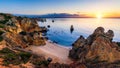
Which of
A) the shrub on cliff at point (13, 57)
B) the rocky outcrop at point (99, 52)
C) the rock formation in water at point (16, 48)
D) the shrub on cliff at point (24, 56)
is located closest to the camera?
the shrub on cliff at point (13, 57)

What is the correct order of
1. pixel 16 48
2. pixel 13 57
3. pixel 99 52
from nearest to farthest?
pixel 13 57, pixel 99 52, pixel 16 48

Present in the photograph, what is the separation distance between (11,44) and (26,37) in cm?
776

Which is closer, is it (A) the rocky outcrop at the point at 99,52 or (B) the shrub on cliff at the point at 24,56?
(B) the shrub on cliff at the point at 24,56

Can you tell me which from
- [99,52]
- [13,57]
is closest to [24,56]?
[13,57]

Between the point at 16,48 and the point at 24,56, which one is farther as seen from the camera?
the point at 16,48

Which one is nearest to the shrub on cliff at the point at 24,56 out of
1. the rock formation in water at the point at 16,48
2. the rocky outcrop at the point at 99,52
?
the rock formation in water at the point at 16,48

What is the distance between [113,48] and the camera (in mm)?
34531

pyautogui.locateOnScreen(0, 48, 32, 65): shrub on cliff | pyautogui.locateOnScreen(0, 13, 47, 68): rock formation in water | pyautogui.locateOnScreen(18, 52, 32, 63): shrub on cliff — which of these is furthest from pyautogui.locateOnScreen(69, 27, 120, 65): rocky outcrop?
pyautogui.locateOnScreen(0, 48, 32, 65): shrub on cliff

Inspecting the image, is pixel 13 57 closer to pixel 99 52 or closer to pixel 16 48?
pixel 16 48

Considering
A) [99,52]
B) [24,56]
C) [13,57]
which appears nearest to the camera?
[13,57]

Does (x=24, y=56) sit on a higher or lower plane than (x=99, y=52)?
lower

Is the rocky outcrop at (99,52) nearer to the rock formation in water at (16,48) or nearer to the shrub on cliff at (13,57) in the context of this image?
the rock formation in water at (16,48)

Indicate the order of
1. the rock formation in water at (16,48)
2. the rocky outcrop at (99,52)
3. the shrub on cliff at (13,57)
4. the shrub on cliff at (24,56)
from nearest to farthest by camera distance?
the shrub on cliff at (13,57) → the rock formation in water at (16,48) → the shrub on cliff at (24,56) → the rocky outcrop at (99,52)

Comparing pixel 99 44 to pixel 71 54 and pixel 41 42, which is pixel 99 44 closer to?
pixel 71 54
